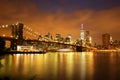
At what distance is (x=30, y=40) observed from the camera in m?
67.4

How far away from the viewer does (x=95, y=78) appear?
16.8 meters

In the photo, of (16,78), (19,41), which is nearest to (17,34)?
(19,41)

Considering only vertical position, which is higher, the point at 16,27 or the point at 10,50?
A: the point at 16,27

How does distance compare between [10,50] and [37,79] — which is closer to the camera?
[37,79]

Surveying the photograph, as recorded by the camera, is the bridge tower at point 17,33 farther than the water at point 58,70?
Yes

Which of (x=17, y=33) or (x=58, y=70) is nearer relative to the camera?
(x=58, y=70)

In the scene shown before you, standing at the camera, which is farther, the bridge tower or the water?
the bridge tower

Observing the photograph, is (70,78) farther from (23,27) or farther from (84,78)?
(23,27)

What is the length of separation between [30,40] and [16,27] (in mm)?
14594

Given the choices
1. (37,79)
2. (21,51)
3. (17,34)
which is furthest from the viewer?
(21,51)

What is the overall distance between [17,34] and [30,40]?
8.65m

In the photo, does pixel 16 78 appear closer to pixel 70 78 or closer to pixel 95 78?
pixel 70 78

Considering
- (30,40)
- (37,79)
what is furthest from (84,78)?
(30,40)

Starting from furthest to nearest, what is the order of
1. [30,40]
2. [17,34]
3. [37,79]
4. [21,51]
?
1. [21,51]
2. [17,34]
3. [30,40]
4. [37,79]
